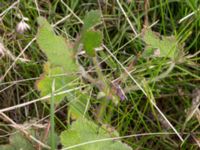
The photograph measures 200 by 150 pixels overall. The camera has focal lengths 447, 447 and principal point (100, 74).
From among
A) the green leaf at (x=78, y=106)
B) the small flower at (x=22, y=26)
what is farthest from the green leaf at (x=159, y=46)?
the small flower at (x=22, y=26)

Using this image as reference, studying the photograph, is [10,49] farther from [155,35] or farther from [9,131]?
[155,35]

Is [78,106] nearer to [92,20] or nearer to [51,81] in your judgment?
[51,81]

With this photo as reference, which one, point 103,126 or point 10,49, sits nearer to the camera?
point 103,126

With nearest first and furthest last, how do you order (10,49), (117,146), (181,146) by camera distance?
1. (117,146)
2. (181,146)
3. (10,49)

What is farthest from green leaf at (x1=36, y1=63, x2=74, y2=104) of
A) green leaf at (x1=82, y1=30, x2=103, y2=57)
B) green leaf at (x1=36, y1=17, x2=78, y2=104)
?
green leaf at (x1=82, y1=30, x2=103, y2=57)

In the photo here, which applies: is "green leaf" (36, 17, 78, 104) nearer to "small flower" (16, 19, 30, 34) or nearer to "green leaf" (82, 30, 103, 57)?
"green leaf" (82, 30, 103, 57)

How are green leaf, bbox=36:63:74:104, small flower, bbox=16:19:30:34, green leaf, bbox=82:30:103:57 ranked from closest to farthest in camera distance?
green leaf, bbox=82:30:103:57, green leaf, bbox=36:63:74:104, small flower, bbox=16:19:30:34

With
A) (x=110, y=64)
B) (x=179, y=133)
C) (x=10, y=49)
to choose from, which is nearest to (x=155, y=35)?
(x=110, y=64)
